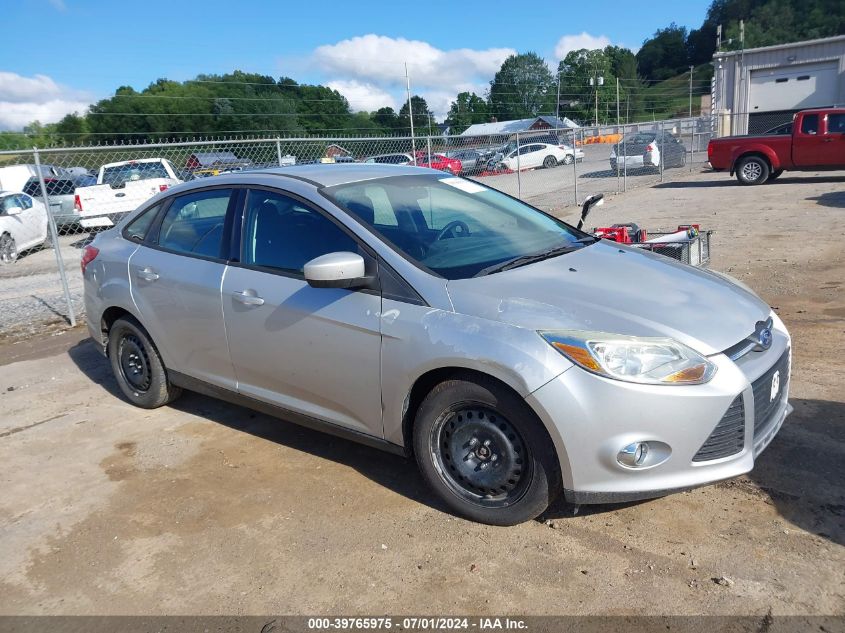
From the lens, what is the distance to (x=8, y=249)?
13516 mm

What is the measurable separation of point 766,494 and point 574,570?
1155 millimetres

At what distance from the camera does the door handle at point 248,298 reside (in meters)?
3.87

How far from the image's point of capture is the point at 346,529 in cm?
336

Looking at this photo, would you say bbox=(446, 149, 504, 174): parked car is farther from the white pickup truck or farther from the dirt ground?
the dirt ground

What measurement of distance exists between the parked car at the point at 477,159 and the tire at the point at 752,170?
23.3 feet

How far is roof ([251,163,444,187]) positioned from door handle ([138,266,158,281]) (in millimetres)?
898

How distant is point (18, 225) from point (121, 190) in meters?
2.13

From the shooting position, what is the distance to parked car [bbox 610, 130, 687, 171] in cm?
2200

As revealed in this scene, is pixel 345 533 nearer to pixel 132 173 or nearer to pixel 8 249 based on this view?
pixel 8 249

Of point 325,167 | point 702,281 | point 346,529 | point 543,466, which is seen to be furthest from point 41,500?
point 702,281

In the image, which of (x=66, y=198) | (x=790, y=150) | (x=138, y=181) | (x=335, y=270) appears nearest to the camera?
(x=335, y=270)

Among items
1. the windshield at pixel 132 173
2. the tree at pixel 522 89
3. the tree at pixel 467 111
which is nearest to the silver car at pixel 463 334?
the windshield at pixel 132 173

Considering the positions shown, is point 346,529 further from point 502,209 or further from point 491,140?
point 491,140

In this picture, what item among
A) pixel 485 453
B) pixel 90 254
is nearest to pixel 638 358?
pixel 485 453
